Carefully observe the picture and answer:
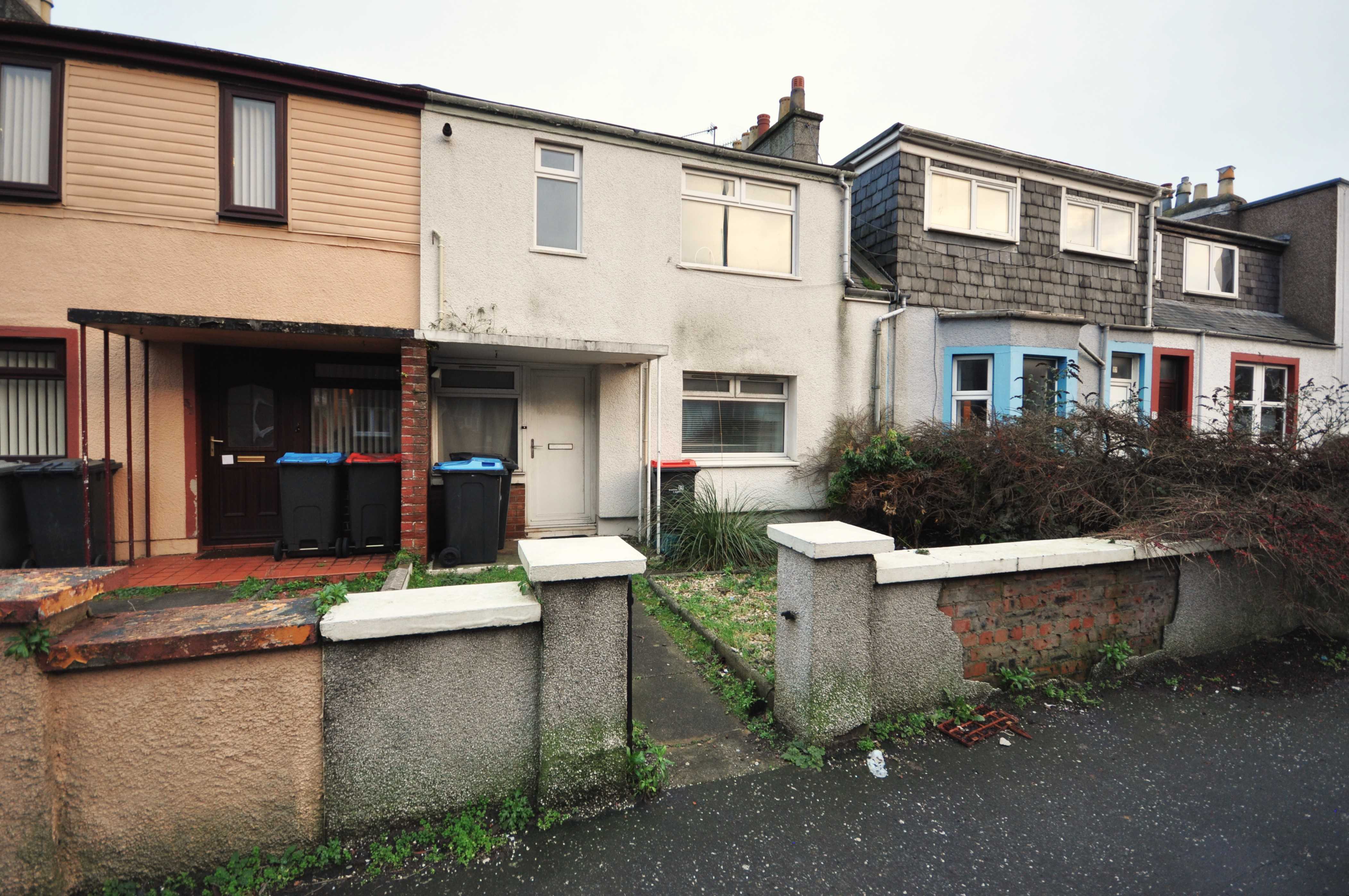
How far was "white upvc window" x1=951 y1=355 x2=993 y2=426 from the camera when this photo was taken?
948 centimetres

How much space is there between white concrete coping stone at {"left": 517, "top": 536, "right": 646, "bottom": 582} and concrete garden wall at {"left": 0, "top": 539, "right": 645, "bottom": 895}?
11 mm

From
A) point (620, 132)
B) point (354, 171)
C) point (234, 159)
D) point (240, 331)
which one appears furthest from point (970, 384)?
point (234, 159)

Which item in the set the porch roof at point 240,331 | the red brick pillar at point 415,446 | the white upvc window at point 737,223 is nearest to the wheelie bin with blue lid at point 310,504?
the red brick pillar at point 415,446

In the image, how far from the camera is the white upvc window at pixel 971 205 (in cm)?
985

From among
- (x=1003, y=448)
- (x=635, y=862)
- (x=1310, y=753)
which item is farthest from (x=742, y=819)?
(x=1003, y=448)

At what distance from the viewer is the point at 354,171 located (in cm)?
720

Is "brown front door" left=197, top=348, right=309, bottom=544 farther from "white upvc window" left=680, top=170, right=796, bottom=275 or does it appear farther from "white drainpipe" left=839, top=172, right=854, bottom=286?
"white drainpipe" left=839, top=172, right=854, bottom=286

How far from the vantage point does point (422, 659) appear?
250 centimetres

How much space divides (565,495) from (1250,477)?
23.1ft

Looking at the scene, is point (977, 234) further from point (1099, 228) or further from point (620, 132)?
point (620, 132)

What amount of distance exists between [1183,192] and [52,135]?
2513 centimetres

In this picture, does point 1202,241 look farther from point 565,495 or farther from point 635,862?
point 635,862

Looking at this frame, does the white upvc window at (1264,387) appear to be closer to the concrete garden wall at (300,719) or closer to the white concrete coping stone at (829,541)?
the white concrete coping stone at (829,541)

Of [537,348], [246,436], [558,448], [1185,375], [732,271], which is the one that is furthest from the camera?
[1185,375]
